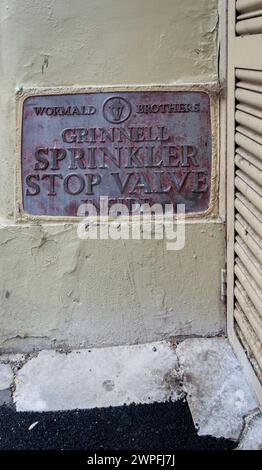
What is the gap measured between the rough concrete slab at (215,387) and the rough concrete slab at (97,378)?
9 centimetres

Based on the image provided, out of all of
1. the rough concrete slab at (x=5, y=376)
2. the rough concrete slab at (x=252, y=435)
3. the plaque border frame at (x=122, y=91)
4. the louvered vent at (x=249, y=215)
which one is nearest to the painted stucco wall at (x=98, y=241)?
the plaque border frame at (x=122, y=91)

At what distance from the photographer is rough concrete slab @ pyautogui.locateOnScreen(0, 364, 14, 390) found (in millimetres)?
2721

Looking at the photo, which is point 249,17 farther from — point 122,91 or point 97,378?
point 97,378

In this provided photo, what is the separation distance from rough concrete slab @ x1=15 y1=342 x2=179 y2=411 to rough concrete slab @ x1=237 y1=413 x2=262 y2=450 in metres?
0.40

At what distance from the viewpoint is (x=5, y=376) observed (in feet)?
9.13

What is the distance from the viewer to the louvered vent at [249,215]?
2.38 m

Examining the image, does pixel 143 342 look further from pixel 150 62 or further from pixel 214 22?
pixel 214 22

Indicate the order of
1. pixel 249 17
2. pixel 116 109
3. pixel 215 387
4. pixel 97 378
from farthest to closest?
pixel 116 109
pixel 97 378
pixel 215 387
pixel 249 17

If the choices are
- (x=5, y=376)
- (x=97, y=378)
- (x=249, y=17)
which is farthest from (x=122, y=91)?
(x=5, y=376)

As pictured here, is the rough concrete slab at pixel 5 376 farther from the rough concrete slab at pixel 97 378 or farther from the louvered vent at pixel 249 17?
the louvered vent at pixel 249 17

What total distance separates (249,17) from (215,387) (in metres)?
1.73

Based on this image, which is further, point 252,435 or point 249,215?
point 249,215
